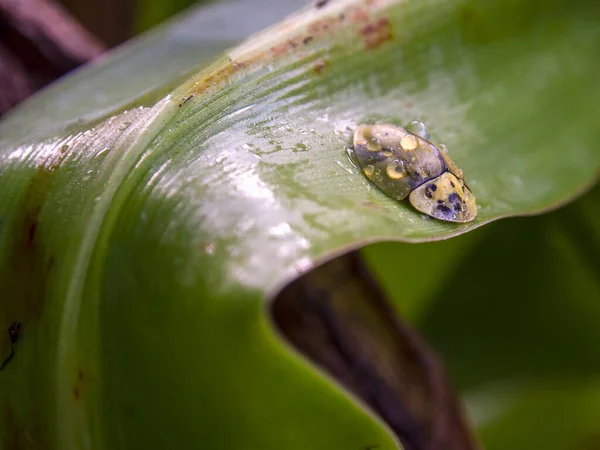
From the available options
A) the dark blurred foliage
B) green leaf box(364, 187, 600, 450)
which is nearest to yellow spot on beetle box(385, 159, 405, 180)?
green leaf box(364, 187, 600, 450)

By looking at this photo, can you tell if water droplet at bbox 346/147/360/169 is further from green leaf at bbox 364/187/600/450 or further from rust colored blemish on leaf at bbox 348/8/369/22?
green leaf at bbox 364/187/600/450

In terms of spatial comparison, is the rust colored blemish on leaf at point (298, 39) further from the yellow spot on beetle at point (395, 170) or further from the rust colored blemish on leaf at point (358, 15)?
the yellow spot on beetle at point (395, 170)

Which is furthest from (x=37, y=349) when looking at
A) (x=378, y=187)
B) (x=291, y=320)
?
(x=291, y=320)

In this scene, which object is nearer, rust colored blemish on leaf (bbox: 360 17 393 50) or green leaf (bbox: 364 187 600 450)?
rust colored blemish on leaf (bbox: 360 17 393 50)

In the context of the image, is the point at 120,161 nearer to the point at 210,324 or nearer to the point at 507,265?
the point at 210,324

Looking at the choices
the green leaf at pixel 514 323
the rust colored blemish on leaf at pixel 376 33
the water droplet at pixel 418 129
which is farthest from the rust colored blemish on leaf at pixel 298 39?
the green leaf at pixel 514 323

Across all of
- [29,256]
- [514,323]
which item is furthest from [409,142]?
[514,323]
